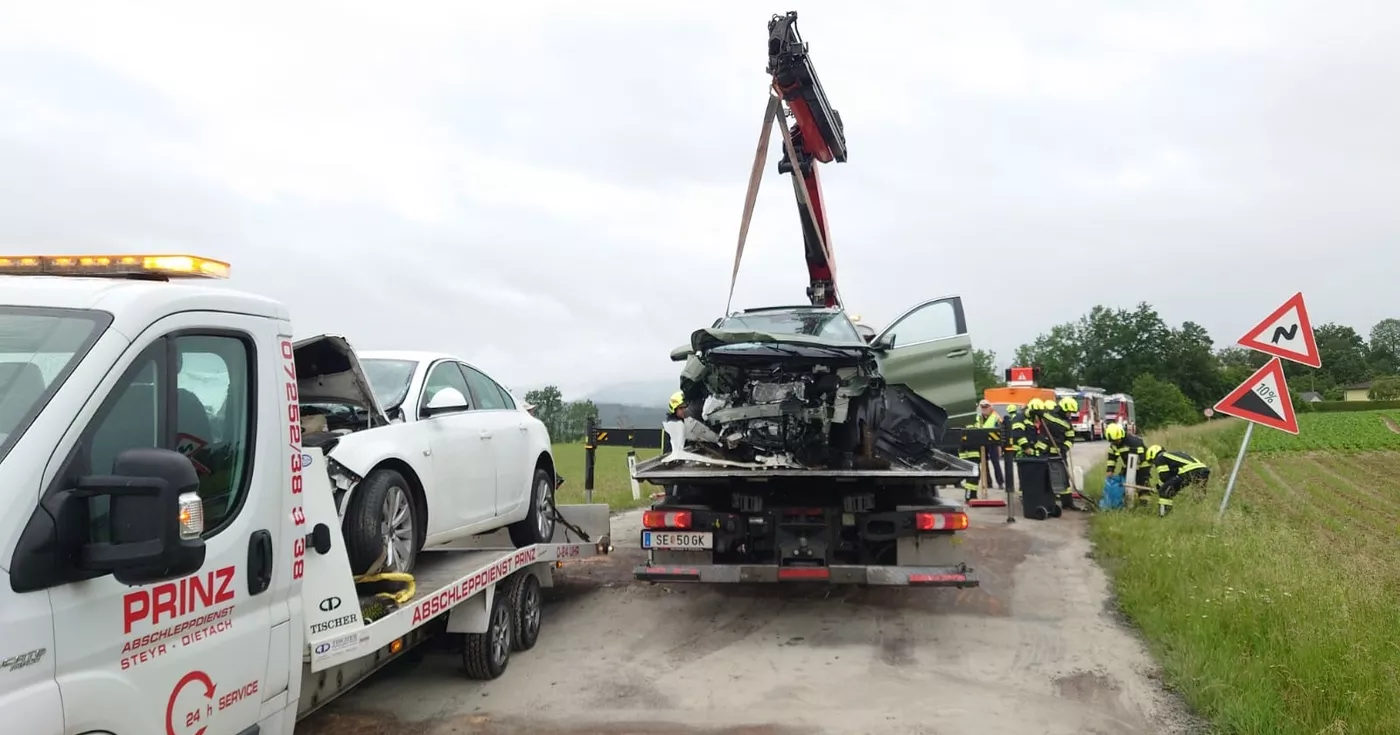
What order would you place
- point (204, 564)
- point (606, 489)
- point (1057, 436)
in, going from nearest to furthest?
point (204, 564) < point (1057, 436) < point (606, 489)

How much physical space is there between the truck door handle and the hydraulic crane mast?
7.78m

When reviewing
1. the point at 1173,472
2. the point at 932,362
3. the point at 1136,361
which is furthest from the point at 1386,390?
the point at 932,362

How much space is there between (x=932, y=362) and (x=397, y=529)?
5957 millimetres

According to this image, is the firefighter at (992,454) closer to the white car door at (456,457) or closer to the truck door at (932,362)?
the truck door at (932,362)

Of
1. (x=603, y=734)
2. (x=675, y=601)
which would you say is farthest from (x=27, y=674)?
(x=675, y=601)

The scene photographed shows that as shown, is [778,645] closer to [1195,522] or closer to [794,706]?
[794,706]

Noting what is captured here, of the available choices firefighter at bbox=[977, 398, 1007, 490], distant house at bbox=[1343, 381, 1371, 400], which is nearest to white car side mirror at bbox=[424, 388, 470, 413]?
firefighter at bbox=[977, 398, 1007, 490]

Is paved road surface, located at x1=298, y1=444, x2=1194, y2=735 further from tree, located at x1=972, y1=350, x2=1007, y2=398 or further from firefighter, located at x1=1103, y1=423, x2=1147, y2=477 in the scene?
tree, located at x1=972, y1=350, x2=1007, y2=398

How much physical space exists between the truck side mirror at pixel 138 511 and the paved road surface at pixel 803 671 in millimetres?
2783

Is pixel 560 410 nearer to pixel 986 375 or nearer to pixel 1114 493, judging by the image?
pixel 986 375

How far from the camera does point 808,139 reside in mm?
10969

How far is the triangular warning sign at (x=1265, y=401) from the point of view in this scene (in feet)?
28.0

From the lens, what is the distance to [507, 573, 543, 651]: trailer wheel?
6.06 meters

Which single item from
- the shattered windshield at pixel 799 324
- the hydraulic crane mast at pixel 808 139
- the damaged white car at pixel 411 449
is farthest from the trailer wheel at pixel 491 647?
the hydraulic crane mast at pixel 808 139
